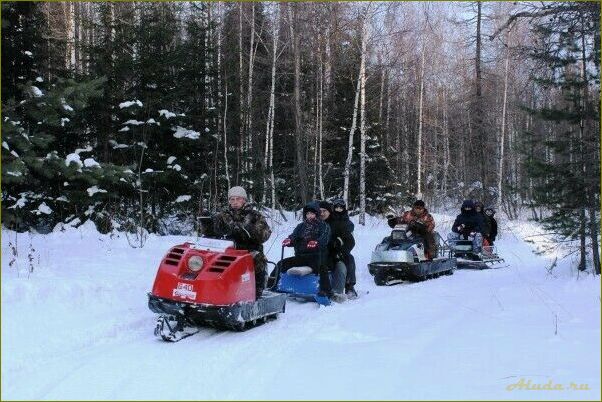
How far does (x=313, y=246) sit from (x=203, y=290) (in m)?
2.74

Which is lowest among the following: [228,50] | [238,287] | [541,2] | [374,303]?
[374,303]

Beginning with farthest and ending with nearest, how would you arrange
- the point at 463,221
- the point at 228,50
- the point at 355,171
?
the point at 355,171 → the point at 228,50 → the point at 463,221

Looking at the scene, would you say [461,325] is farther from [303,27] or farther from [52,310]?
[303,27]

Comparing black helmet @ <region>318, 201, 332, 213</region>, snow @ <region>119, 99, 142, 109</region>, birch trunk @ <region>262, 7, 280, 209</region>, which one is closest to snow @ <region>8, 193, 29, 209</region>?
snow @ <region>119, 99, 142, 109</region>

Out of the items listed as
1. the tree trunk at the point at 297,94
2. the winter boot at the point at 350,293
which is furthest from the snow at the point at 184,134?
the winter boot at the point at 350,293

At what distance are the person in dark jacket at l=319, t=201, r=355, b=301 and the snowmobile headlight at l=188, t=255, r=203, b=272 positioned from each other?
10.4 ft

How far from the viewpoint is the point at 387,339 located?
19.4 feet

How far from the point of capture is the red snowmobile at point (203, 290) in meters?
6.26

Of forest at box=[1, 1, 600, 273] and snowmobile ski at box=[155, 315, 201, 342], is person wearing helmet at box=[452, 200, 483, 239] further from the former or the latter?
snowmobile ski at box=[155, 315, 201, 342]

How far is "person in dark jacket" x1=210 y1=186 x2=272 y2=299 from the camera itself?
726 centimetres

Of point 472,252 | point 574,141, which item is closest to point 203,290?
point 574,141

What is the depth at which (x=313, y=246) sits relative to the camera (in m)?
8.68

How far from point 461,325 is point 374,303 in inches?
82.9

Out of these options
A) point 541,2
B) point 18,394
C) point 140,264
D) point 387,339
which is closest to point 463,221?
point 541,2
